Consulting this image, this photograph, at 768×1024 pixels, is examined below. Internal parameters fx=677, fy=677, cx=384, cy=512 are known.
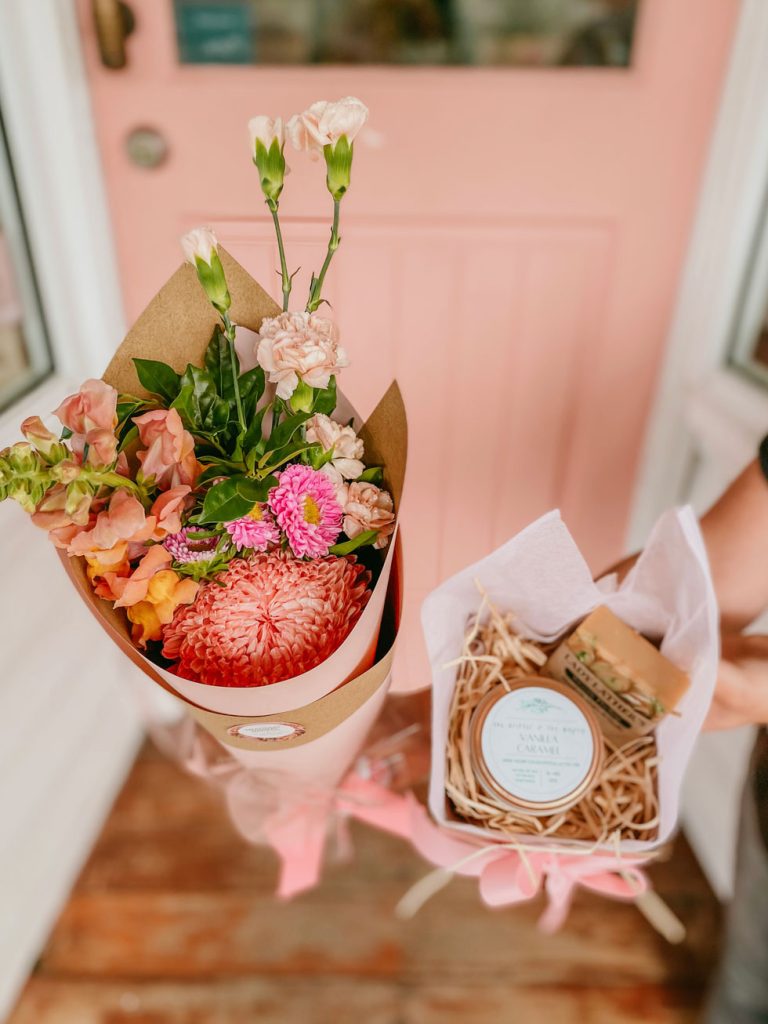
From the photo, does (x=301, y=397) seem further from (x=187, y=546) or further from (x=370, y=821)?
(x=370, y=821)

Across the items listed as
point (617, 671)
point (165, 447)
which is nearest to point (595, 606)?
point (617, 671)

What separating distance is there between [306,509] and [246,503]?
43 mm

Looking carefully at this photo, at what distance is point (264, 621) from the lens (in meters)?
0.49

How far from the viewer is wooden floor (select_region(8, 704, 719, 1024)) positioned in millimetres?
1161

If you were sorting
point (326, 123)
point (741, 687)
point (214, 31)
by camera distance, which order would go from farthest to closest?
point (214, 31) → point (741, 687) → point (326, 123)

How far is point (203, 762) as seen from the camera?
2.25 ft

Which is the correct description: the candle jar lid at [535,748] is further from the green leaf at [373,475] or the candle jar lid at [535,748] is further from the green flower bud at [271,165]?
the green flower bud at [271,165]

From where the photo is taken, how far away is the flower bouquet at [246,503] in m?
0.43

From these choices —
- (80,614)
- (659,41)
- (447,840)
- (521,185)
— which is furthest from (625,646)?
(80,614)

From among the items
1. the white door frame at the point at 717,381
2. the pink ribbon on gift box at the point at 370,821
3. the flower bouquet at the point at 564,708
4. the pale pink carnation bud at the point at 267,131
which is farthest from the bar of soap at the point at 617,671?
the white door frame at the point at 717,381

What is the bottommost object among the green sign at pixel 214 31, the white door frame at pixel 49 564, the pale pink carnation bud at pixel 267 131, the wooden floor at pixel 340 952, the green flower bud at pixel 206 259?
the wooden floor at pixel 340 952

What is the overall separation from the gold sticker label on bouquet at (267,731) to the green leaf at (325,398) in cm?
23

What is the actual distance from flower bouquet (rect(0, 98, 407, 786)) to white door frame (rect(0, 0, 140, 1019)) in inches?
18.4

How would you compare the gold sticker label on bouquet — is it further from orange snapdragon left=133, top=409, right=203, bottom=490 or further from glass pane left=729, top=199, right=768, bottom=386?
glass pane left=729, top=199, right=768, bottom=386
